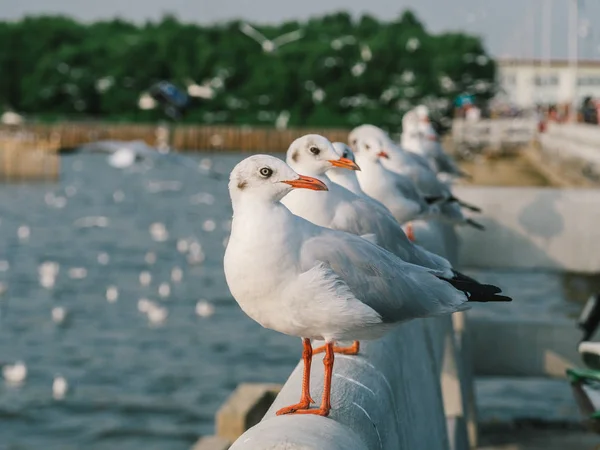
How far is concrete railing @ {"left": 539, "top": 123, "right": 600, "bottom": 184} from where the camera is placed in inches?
1121

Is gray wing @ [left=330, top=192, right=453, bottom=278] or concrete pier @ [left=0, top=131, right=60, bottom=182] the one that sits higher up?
gray wing @ [left=330, top=192, right=453, bottom=278]

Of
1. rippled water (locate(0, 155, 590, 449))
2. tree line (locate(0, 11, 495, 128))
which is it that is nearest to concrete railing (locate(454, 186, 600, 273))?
rippled water (locate(0, 155, 590, 449))

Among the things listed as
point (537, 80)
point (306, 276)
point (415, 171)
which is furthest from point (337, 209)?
point (537, 80)

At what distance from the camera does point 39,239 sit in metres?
42.9

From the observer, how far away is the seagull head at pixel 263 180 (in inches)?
167

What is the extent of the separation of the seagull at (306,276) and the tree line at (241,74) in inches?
4214

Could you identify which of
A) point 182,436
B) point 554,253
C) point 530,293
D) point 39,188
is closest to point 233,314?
point 530,293

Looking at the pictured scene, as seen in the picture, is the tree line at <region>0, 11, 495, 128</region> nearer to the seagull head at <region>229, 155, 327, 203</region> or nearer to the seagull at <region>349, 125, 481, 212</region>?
the seagull at <region>349, 125, 481, 212</region>

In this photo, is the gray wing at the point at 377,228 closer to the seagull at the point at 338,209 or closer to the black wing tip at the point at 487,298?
the seagull at the point at 338,209

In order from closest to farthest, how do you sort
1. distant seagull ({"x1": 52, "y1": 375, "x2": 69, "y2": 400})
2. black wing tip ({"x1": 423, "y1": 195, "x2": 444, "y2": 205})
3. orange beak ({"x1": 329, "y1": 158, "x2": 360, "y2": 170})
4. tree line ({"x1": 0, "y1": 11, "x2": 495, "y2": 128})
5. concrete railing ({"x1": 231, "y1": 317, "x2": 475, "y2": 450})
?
concrete railing ({"x1": 231, "y1": 317, "x2": 475, "y2": 450}) → orange beak ({"x1": 329, "y1": 158, "x2": 360, "y2": 170}) → black wing tip ({"x1": 423, "y1": 195, "x2": 444, "y2": 205}) → distant seagull ({"x1": 52, "y1": 375, "x2": 69, "y2": 400}) → tree line ({"x1": 0, "y1": 11, "x2": 495, "y2": 128})

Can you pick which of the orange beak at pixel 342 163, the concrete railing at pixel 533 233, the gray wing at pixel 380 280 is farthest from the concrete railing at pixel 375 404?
the concrete railing at pixel 533 233

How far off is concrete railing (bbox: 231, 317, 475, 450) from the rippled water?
10.0 m

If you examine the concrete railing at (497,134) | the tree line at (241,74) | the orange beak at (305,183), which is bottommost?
the tree line at (241,74)

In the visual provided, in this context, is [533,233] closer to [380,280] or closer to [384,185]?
[384,185]
